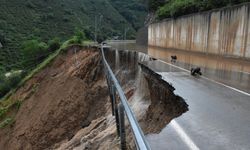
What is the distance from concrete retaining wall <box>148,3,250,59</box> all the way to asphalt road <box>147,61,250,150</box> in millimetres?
8236

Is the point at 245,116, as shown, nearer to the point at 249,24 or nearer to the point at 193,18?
the point at 249,24

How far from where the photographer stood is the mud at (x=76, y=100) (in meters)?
11.8

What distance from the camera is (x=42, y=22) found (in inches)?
2970

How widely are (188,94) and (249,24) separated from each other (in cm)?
910

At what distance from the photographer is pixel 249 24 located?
52.3ft

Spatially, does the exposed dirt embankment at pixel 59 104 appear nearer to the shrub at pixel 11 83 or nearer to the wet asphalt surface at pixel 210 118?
the shrub at pixel 11 83

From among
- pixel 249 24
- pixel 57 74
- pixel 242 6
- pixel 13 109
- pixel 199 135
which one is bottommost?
pixel 13 109

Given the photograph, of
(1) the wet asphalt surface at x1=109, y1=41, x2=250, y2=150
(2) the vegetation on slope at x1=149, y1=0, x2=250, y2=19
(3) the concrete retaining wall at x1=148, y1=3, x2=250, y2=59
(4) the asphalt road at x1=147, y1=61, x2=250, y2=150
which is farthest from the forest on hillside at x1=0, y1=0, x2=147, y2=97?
(4) the asphalt road at x1=147, y1=61, x2=250, y2=150

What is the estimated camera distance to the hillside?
2564 inches

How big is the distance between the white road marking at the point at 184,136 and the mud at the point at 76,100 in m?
2.43

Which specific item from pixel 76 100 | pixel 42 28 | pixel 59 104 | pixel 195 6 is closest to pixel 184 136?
pixel 76 100

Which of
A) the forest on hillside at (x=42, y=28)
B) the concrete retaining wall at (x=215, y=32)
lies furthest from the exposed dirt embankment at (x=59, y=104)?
the forest on hillside at (x=42, y=28)

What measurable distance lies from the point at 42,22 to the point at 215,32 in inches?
2456

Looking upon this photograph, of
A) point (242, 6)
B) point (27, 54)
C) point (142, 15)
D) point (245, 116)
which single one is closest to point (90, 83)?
point (242, 6)
